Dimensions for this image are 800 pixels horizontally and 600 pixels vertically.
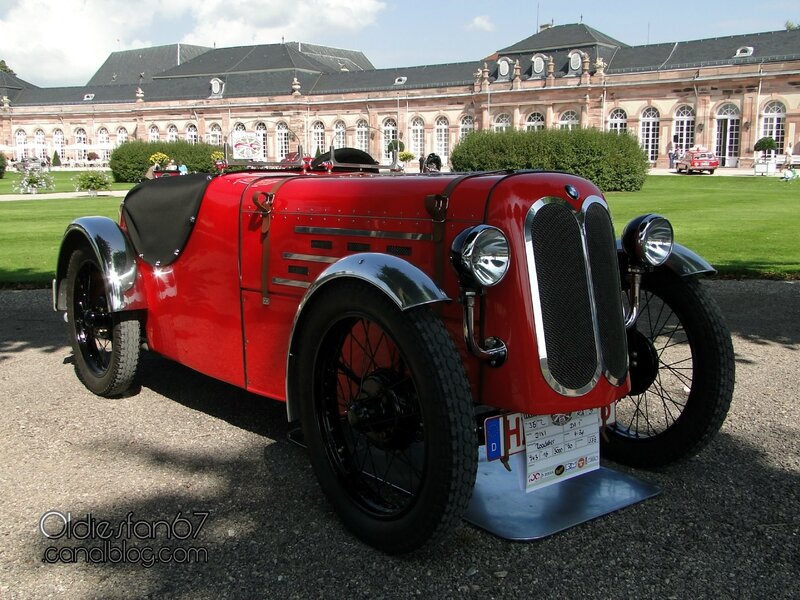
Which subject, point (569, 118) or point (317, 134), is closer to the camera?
point (569, 118)

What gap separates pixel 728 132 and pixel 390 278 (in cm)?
6684

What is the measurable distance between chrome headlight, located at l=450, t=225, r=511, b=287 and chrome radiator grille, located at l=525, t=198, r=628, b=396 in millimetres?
163

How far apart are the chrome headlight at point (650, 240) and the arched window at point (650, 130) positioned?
66.1 metres

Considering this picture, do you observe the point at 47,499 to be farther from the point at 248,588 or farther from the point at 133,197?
the point at 133,197

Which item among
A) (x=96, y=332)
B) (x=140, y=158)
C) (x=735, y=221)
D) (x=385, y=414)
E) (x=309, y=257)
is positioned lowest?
(x=735, y=221)

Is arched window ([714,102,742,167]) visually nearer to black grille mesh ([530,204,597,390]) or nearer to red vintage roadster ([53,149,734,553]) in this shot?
red vintage roadster ([53,149,734,553])

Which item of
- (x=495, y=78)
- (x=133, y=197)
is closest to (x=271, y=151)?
(x=495, y=78)

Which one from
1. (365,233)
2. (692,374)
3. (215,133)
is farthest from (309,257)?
(215,133)

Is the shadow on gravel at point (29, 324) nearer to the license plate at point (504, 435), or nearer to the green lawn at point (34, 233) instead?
the green lawn at point (34, 233)

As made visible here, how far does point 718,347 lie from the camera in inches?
140

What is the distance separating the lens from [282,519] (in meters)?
3.25

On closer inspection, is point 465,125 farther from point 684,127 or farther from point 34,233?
point 34,233

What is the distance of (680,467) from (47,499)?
3.06 meters

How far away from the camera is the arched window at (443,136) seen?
7578cm
